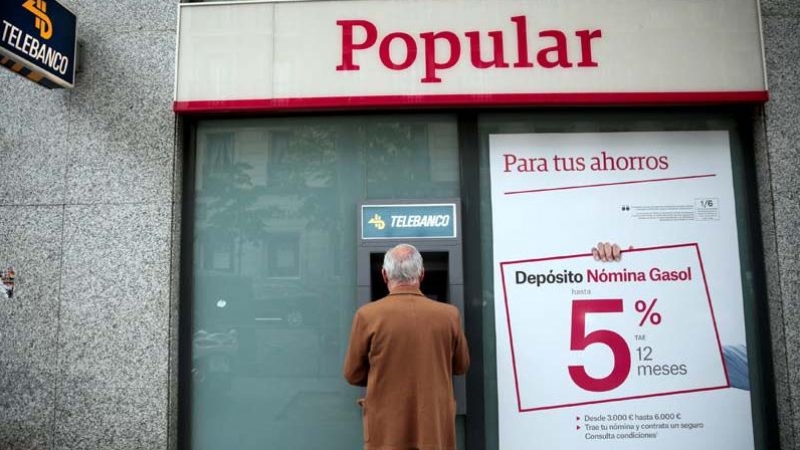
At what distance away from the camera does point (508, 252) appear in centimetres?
373

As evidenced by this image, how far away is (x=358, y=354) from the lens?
267 cm

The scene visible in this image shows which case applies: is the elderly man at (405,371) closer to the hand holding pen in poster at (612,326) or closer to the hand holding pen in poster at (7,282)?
the hand holding pen in poster at (612,326)

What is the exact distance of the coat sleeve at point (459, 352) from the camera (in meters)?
A: 2.76

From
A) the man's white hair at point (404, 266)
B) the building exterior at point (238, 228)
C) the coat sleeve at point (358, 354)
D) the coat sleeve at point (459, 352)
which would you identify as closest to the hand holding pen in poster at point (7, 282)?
the building exterior at point (238, 228)

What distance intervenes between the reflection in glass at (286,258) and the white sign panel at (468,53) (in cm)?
31

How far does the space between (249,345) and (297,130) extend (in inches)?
61.6

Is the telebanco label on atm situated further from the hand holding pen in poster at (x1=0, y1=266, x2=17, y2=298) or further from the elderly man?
the hand holding pen in poster at (x1=0, y1=266, x2=17, y2=298)

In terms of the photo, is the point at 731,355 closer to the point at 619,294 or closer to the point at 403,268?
the point at 619,294

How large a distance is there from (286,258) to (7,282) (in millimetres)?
1908

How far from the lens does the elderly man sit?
2.58 metres

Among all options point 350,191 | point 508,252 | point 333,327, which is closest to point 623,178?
point 508,252

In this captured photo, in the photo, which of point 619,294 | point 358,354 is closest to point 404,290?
point 358,354

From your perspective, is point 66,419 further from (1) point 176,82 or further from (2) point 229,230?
(1) point 176,82

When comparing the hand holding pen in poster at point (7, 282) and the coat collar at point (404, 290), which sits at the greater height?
the hand holding pen in poster at point (7, 282)
